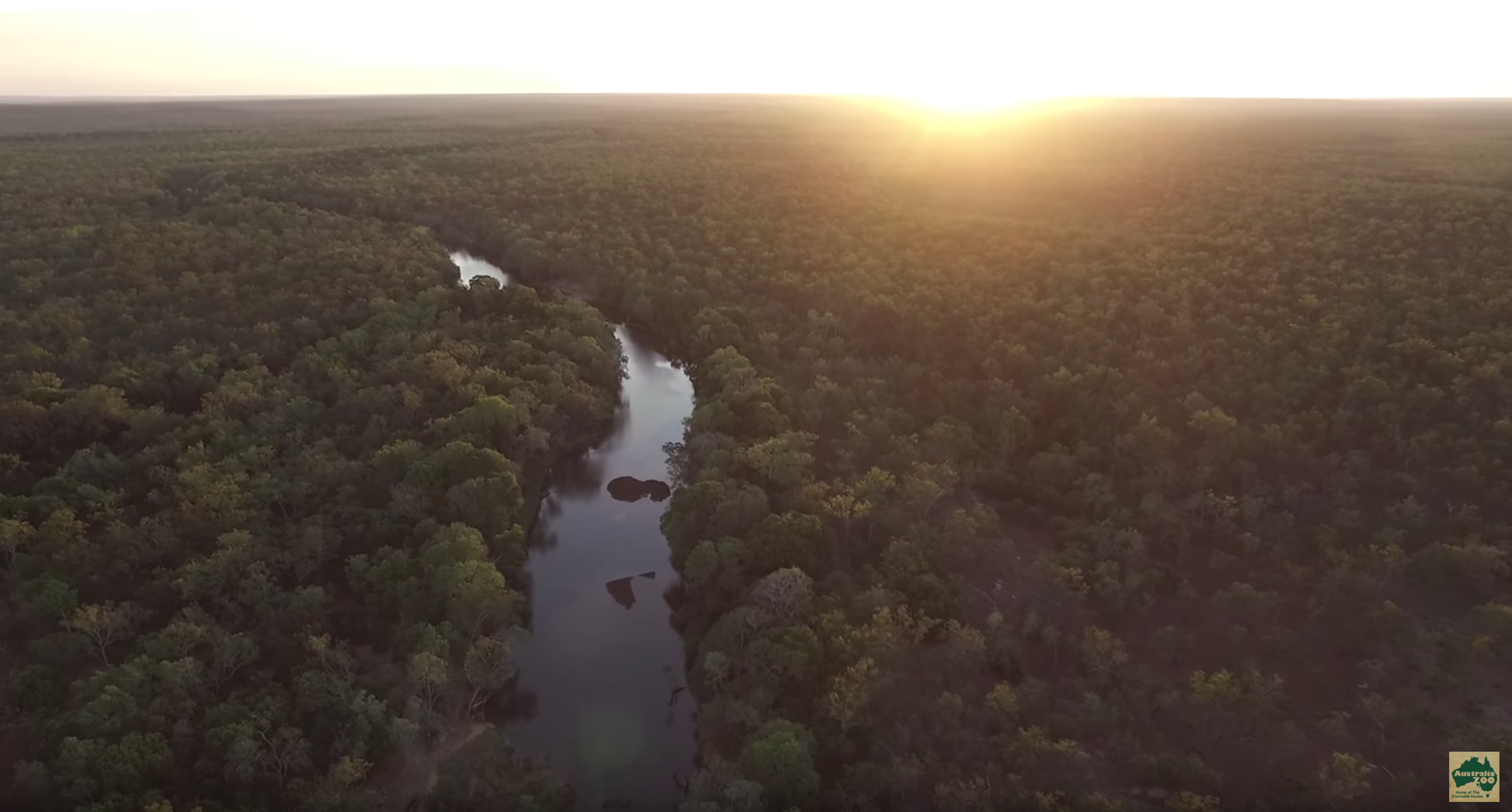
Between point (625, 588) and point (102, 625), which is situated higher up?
point (102, 625)

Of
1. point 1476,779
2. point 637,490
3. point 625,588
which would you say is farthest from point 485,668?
point 1476,779

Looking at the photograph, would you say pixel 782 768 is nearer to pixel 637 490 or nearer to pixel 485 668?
pixel 485 668

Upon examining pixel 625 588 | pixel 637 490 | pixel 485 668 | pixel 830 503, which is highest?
pixel 830 503

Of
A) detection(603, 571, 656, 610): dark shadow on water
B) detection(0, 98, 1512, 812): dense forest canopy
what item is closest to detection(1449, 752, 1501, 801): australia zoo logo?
detection(0, 98, 1512, 812): dense forest canopy

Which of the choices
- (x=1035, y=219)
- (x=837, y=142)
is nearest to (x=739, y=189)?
(x=1035, y=219)

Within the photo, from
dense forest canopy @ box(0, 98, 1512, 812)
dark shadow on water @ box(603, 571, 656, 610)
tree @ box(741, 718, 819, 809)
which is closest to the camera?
tree @ box(741, 718, 819, 809)

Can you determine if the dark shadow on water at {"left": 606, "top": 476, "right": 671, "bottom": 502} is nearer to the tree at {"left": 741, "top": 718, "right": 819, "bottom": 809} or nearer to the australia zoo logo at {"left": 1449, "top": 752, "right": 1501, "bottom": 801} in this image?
the tree at {"left": 741, "top": 718, "right": 819, "bottom": 809}

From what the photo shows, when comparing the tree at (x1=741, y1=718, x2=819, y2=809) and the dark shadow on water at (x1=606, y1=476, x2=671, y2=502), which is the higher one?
the dark shadow on water at (x1=606, y1=476, x2=671, y2=502)

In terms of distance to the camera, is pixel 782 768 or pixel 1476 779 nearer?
pixel 782 768
